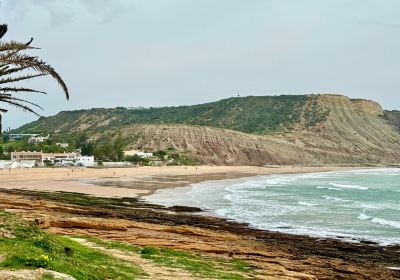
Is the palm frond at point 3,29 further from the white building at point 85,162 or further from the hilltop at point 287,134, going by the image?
the hilltop at point 287,134

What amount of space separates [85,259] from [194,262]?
3.74 metres

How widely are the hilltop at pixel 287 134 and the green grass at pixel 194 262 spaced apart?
104789 millimetres

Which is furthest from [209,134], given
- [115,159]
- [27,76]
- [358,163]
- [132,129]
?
[27,76]

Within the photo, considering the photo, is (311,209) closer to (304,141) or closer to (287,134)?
(304,141)

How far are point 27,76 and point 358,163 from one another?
136 m

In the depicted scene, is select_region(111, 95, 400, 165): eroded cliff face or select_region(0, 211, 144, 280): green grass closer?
select_region(0, 211, 144, 280): green grass

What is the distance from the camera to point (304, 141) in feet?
490

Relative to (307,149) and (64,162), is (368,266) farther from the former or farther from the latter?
(307,149)

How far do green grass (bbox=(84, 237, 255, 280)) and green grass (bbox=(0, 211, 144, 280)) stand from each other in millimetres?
1557

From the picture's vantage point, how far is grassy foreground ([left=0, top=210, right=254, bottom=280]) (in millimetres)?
9773

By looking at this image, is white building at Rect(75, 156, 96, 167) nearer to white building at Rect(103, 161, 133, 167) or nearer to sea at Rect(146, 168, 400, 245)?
white building at Rect(103, 161, 133, 167)

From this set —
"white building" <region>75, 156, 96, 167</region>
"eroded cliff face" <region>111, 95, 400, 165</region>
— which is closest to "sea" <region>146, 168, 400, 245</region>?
"white building" <region>75, 156, 96, 167</region>

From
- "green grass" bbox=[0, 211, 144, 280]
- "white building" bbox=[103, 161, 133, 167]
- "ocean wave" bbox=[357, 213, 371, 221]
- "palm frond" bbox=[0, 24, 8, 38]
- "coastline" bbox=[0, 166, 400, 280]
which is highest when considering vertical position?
"palm frond" bbox=[0, 24, 8, 38]

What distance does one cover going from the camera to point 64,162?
97875 millimetres
